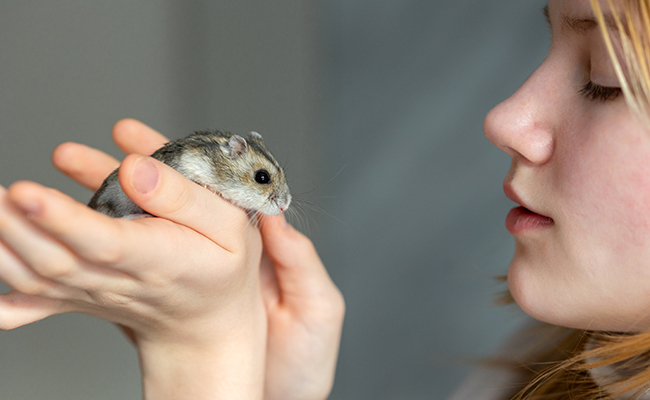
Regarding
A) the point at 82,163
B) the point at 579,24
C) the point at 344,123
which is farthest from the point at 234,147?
the point at 344,123

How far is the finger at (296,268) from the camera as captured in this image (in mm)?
1500

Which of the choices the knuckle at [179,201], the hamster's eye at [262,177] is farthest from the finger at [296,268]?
the knuckle at [179,201]

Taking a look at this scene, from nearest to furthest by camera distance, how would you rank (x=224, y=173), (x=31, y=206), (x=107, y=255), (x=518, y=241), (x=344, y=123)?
1. (x=31, y=206)
2. (x=107, y=255)
3. (x=518, y=241)
4. (x=224, y=173)
5. (x=344, y=123)

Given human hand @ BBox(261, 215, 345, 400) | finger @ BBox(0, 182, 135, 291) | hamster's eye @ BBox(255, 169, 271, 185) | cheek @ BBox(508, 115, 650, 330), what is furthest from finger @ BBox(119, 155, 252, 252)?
cheek @ BBox(508, 115, 650, 330)

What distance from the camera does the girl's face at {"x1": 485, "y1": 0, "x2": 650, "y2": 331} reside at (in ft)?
3.12

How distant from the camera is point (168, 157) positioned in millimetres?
1338

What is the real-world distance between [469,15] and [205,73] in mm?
1557

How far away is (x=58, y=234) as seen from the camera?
2.53 feet

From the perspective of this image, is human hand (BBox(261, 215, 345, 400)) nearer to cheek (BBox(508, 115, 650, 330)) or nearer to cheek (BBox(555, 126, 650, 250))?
cheek (BBox(508, 115, 650, 330))

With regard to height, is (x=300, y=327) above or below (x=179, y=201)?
below

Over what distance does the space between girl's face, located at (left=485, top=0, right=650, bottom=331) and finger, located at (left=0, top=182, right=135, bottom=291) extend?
2.68 ft

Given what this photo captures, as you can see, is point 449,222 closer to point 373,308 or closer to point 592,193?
point 373,308

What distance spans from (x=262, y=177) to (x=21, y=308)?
0.71 m

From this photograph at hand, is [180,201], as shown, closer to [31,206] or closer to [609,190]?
[31,206]
